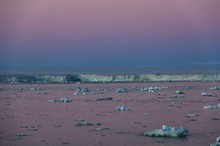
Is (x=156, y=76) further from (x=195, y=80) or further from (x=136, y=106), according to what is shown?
(x=136, y=106)

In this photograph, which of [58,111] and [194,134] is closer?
[194,134]

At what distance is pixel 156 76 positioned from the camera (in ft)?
229

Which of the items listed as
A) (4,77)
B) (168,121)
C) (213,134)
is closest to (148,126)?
(168,121)

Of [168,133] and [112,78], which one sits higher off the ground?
[112,78]

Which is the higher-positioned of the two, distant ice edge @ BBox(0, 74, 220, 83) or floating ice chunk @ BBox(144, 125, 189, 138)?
distant ice edge @ BBox(0, 74, 220, 83)

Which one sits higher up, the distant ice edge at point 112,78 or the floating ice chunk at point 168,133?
the distant ice edge at point 112,78

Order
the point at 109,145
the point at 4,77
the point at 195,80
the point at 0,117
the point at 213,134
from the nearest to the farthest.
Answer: the point at 109,145
the point at 213,134
the point at 0,117
the point at 195,80
the point at 4,77

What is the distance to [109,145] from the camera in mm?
16234

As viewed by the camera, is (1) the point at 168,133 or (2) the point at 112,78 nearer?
(1) the point at 168,133

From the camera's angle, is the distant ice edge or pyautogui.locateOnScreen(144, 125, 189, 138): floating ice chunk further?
the distant ice edge

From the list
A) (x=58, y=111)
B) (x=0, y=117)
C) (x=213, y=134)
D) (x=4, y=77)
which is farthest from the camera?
(x=4, y=77)

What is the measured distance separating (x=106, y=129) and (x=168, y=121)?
3.15m

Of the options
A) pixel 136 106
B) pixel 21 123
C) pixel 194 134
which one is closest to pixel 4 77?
pixel 136 106

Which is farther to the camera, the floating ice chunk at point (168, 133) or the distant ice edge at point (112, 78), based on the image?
the distant ice edge at point (112, 78)
